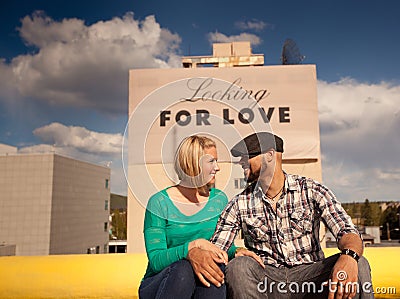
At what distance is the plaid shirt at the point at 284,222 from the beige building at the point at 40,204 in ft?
94.1

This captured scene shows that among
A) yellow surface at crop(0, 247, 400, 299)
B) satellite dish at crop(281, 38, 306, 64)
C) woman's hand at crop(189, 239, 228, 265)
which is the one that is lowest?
yellow surface at crop(0, 247, 400, 299)

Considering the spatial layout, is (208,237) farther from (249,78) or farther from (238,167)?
(249,78)

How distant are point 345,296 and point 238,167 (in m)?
0.60

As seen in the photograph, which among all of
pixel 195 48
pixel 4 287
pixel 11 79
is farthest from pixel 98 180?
pixel 4 287

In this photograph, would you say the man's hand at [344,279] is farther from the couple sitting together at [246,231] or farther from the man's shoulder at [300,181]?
the man's shoulder at [300,181]

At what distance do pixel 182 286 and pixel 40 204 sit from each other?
29.6 meters

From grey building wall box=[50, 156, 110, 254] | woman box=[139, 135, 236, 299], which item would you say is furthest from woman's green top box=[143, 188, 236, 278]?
grey building wall box=[50, 156, 110, 254]

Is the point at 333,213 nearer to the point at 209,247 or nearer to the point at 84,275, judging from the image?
the point at 209,247

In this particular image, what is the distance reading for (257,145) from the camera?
148cm

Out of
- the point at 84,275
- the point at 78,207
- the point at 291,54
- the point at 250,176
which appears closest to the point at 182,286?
the point at 250,176

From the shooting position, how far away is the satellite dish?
11312 millimetres

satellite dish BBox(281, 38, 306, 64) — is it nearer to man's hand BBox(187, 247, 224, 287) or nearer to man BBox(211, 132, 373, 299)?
man BBox(211, 132, 373, 299)

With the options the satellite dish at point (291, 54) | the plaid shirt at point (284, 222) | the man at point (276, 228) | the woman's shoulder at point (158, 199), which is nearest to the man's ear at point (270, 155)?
the man at point (276, 228)

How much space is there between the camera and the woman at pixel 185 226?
128 cm
